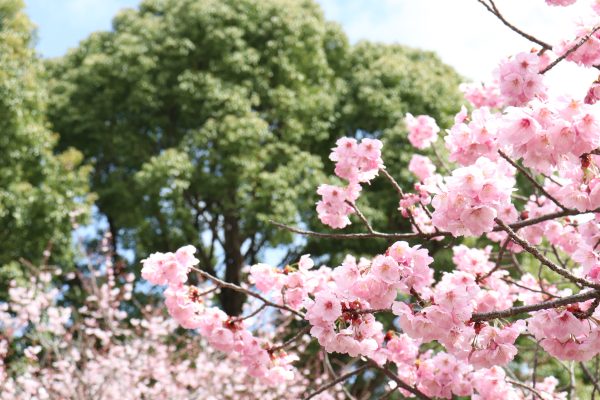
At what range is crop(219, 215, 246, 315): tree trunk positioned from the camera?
9516mm

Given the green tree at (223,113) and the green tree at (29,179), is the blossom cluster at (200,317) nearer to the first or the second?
the green tree at (223,113)

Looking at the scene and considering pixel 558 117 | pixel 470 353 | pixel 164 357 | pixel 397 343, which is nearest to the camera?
pixel 558 117

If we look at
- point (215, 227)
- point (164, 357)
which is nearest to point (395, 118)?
point (215, 227)

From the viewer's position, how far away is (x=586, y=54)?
224 centimetres

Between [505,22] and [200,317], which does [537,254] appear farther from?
[200,317]

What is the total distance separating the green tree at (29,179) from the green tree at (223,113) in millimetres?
858

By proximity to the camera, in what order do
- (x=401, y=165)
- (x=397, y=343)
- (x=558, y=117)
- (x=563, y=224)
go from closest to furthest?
(x=558, y=117)
(x=397, y=343)
(x=563, y=224)
(x=401, y=165)

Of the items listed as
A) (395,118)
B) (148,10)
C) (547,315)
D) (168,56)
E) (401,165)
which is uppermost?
(148,10)

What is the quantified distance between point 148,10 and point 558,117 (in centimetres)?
1036

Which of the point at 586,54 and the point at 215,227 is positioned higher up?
the point at 215,227

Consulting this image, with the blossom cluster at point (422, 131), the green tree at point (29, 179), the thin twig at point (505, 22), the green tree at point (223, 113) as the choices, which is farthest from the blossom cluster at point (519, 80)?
the green tree at point (29, 179)

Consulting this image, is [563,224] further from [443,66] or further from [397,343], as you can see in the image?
[443,66]

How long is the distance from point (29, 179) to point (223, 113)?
9.74ft

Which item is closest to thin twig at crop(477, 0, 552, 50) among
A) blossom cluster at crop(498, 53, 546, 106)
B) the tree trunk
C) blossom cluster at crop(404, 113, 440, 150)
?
blossom cluster at crop(498, 53, 546, 106)
